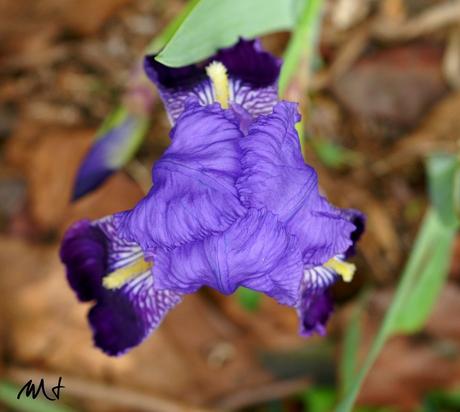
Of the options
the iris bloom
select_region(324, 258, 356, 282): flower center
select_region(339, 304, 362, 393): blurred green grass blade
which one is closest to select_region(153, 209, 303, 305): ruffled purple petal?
the iris bloom

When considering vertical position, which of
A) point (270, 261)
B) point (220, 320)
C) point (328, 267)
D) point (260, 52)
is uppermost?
point (260, 52)

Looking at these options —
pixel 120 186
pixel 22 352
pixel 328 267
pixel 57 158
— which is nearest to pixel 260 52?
pixel 328 267

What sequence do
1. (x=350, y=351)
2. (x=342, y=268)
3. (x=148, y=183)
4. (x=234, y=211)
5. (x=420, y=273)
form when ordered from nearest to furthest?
1. (x=234, y=211)
2. (x=342, y=268)
3. (x=420, y=273)
4. (x=350, y=351)
5. (x=148, y=183)

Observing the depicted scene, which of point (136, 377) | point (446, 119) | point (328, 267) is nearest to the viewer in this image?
point (328, 267)

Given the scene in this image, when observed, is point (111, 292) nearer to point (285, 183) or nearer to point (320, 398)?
point (285, 183)

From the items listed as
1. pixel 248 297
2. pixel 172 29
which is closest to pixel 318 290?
pixel 248 297

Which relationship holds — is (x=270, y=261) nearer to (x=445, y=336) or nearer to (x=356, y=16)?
(x=445, y=336)

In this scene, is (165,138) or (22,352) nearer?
(22,352)
